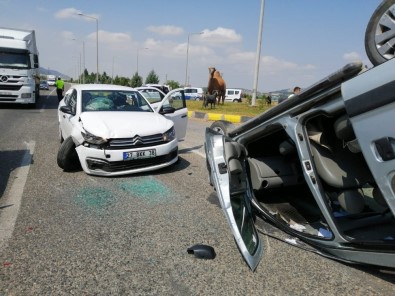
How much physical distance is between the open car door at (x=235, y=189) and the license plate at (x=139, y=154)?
1.96 meters

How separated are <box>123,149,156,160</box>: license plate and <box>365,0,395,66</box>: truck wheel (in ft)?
11.2

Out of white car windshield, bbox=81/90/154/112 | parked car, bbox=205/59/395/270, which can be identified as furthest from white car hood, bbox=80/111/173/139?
parked car, bbox=205/59/395/270

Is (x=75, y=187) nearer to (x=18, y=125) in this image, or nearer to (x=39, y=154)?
(x=39, y=154)

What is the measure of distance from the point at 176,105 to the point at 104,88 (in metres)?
1.43

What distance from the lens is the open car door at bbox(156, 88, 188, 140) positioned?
22.7ft

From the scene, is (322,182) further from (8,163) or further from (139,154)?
(8,163)

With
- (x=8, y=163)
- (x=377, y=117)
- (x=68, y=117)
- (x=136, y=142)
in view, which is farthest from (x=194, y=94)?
(x=377, y=117)

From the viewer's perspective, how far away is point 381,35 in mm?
2863

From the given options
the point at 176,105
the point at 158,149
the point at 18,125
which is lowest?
the point at 18,125

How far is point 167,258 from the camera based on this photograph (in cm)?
306

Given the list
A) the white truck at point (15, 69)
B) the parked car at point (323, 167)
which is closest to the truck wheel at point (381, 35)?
the parked car at point (323, 167)

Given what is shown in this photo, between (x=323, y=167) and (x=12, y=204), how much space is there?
11.1 feet

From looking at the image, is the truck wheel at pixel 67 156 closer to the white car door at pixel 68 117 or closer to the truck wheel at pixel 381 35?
the white car door at pixel 68 117

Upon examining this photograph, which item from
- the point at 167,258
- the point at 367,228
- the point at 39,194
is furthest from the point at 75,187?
the point at 367,228
